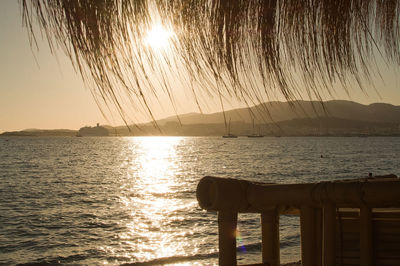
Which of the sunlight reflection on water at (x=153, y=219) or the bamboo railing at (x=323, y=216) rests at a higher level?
the bamboo railing at (x=323, y=216)

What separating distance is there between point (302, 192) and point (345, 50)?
0.55 metres

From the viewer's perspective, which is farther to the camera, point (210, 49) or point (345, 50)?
point (345, 50)

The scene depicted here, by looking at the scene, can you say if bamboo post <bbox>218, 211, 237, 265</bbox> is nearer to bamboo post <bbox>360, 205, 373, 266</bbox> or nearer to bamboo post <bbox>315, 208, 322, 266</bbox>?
bamboo post <bbox>315, 208, 322, 266</bbox>

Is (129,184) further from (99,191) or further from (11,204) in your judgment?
(11,204)

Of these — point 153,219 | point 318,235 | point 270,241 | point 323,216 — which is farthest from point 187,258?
point 323,216

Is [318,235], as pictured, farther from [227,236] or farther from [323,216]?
[227,236]

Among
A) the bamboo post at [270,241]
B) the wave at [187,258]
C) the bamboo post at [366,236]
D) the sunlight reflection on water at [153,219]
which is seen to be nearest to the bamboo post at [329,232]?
the bamboo post at [366,236]

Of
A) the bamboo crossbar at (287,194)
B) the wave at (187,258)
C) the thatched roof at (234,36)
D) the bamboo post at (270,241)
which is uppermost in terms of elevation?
the thatched roof at (234,36)

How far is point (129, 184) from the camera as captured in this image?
3456 cm

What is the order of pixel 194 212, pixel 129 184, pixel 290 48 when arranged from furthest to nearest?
pixel 129 184
pixel 194 212
pixel 290 48

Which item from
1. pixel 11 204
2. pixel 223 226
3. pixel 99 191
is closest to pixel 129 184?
pixel 99 191

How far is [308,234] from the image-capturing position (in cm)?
165

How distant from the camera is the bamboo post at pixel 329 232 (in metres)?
1.51

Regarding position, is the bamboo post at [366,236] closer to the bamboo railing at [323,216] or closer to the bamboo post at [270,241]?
the bamboo railing at [323,216]
